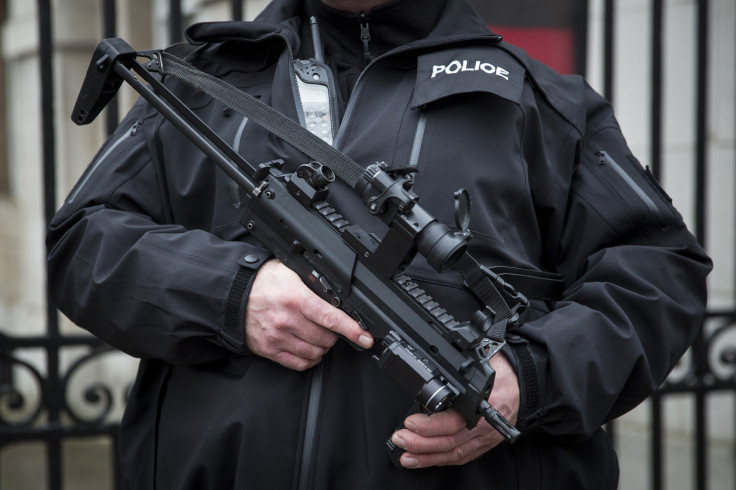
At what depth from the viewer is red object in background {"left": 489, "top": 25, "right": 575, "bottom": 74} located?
3.21m

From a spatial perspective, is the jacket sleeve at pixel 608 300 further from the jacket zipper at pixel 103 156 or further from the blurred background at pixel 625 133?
the blurred background at pixel 625 133

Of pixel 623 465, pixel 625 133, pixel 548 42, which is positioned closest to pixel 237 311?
pixel 548 42

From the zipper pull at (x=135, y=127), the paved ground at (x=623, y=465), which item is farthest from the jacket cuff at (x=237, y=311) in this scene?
the paved ground at (x=623, y=465)

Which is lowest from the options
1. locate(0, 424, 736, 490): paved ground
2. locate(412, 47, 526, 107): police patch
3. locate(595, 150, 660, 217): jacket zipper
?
locate(0, 424, 736, 490): paved ground

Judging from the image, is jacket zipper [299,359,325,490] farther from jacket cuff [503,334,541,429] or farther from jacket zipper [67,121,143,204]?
jacket zipper [67,121,143,204]

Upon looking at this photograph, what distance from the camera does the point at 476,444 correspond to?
1.68 m

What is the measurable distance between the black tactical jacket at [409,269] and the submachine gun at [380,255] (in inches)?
3.3

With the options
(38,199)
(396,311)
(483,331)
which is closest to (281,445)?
(396,311)

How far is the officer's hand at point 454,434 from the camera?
5.29ft

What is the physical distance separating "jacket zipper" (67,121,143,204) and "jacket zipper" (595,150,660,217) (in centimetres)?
103

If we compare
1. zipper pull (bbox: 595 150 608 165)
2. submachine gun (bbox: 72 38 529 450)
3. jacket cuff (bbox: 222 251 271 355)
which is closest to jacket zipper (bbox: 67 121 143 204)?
submachine gun (bbox: 72 38 529 450)

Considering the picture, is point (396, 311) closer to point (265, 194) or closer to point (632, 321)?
point (265, 194)

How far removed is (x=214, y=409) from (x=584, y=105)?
107 cm

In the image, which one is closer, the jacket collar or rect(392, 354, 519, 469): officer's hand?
rect(392, 354, 519, 469): officer's hand
